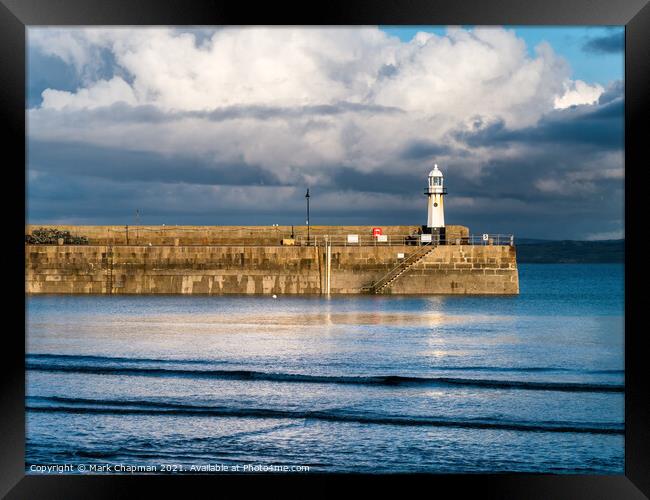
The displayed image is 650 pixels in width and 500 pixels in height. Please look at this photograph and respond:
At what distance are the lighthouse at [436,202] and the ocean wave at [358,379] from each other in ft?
59.2

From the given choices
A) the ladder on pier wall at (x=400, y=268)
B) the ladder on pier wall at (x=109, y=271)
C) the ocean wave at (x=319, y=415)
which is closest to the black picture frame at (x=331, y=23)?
the ocean wave at (x=319, y=415)

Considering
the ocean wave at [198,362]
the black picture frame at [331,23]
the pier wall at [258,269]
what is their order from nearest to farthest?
1. the black picture frame at [331,23]
2. the ocean wave at [198,362]
3. the pier wall at [258,269]

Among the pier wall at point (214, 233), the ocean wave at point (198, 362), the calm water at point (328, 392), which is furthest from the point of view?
the pier wall at point (214, 233)

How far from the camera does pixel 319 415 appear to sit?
1120 cm

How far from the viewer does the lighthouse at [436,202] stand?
3395 centimetres

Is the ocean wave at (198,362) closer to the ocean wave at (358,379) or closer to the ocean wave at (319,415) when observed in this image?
the ocean wave at (358,379)

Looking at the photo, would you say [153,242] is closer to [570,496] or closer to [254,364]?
[254,364]

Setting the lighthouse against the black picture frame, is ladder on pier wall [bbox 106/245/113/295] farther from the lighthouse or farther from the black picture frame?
the black picture frame

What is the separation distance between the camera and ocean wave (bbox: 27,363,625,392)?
14773mm

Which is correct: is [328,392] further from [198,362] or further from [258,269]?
[258,269]

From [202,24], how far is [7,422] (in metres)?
2.28

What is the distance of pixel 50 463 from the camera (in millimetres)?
8398

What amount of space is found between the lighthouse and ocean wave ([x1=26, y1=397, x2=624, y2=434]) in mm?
22823

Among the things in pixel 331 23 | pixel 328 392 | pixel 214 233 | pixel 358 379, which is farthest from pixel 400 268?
pixel 331 23
